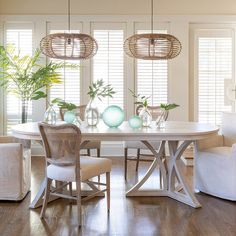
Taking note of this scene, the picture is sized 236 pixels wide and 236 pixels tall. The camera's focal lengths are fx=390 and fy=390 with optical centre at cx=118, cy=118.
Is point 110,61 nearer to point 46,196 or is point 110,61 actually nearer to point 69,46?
point 69,46

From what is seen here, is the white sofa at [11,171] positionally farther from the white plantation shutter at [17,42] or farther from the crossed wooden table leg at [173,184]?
the white plantation shutter at [17,42]

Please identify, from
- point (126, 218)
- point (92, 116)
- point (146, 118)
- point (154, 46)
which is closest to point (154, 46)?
point (154, 46)

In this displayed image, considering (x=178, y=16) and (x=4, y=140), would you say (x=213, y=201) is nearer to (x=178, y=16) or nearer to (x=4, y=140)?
(x=4, y=140)

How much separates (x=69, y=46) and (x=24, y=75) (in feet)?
7.00

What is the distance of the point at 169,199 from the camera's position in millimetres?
4246

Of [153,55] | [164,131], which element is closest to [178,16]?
[153,55]

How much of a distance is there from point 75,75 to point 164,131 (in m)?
3.21

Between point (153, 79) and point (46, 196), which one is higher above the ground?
point (153, 79)

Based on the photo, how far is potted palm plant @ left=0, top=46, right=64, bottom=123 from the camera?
247 inches

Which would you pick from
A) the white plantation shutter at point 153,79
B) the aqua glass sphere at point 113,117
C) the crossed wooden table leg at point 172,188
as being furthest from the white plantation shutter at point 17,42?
the crossed wooden table leg at point 172,188

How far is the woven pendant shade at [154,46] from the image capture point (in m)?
4.38

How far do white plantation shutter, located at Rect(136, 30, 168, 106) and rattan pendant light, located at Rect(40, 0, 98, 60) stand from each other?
2383mm

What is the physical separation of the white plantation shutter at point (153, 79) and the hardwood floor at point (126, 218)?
9.07 feet

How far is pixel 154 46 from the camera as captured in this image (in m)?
4.43
